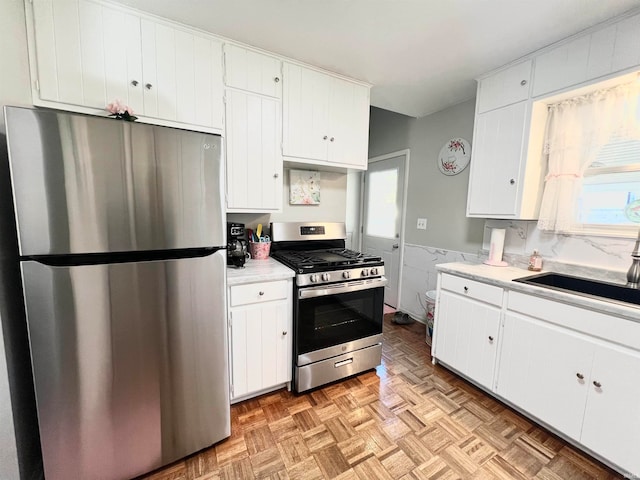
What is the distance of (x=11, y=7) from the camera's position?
4.01 feet

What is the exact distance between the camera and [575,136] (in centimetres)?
180

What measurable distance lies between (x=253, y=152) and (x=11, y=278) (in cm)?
143

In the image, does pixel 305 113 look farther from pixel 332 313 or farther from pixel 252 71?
pixel 332 313

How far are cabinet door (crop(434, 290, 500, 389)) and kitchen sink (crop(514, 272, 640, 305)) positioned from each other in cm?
36

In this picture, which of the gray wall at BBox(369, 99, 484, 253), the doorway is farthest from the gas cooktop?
the doorway

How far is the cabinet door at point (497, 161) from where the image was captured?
1954mm

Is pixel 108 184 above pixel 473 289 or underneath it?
above

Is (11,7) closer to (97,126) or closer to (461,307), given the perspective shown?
(97,126)

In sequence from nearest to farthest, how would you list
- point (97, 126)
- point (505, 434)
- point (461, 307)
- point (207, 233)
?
point (97, 126)
point (207, 233)
point (505, 434)
point (461, 307)

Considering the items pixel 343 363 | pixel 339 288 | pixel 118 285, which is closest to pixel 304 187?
pixel 339 288

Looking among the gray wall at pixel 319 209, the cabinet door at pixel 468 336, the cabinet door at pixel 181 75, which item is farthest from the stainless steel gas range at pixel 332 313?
the cabinet door at pixel 181 75

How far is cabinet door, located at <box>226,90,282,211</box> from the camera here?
1.86 metres

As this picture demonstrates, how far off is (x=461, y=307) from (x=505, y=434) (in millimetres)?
790

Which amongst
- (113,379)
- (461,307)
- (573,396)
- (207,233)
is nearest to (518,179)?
(461,307)
